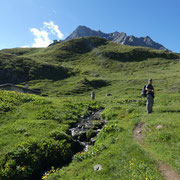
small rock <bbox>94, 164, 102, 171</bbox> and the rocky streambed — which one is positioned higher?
small rock <bbox>94, 164, 102, 171</bbox>

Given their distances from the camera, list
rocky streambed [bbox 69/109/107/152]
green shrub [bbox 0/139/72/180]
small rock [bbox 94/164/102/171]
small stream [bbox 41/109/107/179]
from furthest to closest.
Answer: rocky streambed [bbox 69/109/107/152] → small stream [bbox 41/109/107/179] → green shrub [bbox 0/139/72/180] → small rock [bbox 94/164/102/171]

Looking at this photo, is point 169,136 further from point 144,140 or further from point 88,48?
point 88,48

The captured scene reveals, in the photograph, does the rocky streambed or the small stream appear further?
the rocky streambed

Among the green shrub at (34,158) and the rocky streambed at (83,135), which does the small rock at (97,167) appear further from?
the rocky streambed at (83,135)

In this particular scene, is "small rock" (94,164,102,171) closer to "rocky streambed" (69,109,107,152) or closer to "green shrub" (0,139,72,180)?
"green shrub" (0,139,72,180)

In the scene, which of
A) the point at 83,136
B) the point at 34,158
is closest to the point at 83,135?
the point at 83,136

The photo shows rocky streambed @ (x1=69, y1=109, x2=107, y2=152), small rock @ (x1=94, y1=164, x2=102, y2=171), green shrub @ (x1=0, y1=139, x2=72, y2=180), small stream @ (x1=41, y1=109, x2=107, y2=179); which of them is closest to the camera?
small rock @ (x1=94, y1=164, x2=102, y2=171)

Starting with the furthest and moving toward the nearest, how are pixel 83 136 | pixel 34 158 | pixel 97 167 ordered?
pixel 83 136 < pixel 34 158 < pixel 97 167

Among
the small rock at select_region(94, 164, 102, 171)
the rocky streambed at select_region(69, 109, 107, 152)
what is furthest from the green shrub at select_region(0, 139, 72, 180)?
the small rock at select_region(94, 164, 102, 171)

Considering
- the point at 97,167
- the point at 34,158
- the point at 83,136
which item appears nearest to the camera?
the point at 97,167

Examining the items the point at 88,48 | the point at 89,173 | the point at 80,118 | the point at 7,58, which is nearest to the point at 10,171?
the point at 89,173

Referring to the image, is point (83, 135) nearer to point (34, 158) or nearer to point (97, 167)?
point (34, 158)

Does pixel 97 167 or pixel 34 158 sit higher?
pixel 97 167

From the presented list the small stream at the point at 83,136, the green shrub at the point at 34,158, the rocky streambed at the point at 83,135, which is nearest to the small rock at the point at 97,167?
the green shrub at the point at 34,158
